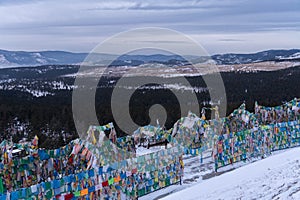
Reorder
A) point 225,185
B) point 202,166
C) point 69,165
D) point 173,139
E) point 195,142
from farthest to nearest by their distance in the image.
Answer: point 195,142 → point 173,139 → point 202,166 → point 69,165 → point 225,185

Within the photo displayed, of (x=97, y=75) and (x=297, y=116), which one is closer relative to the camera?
A: (x=297, y=116)

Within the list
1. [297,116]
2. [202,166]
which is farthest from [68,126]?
[202,166]

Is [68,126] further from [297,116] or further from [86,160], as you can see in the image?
[86,160]

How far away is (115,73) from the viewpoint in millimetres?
132875

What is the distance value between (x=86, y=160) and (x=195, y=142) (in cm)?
656

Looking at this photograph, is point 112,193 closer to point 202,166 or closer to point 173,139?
point 202,166

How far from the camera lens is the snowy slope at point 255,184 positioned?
958 cm

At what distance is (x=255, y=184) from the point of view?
10.4m

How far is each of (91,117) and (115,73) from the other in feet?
300

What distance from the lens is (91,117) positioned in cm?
4225

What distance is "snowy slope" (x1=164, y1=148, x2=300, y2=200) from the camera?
9.58m

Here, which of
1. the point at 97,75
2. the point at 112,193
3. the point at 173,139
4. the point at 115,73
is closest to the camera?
the point at 112,193

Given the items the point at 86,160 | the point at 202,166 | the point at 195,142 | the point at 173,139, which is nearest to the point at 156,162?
the point at 86,160

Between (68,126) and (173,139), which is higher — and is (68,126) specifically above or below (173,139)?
below
